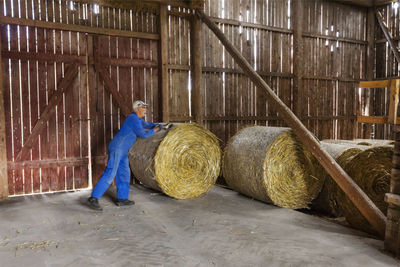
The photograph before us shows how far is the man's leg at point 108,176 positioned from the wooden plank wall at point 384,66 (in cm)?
816

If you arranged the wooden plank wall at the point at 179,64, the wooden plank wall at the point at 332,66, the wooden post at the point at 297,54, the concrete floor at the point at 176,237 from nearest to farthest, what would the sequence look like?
the concrete floor at the point at 176,237, the wooden plank wall at the point at 179,64, the wooden post at the point at 297,54, the wooden plank wall at the point at 332,66

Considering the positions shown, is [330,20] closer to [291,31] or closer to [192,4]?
[291,31]

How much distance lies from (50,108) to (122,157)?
6.04 feet

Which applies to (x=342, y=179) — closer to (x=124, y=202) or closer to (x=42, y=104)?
(x=124, y=202)

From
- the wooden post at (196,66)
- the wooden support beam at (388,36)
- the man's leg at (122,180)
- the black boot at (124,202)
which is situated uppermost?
the wooden support beam at (388,36)

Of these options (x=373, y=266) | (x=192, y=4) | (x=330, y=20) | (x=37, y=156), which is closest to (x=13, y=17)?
(x=37, y=156)

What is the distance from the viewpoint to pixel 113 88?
6602mm

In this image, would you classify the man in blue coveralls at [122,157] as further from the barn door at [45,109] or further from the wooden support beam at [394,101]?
the wooden support beam at [394,101]

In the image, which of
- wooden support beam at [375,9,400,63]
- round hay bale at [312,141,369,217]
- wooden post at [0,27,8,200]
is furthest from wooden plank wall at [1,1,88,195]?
wooden support beam at [375,9,400,63]

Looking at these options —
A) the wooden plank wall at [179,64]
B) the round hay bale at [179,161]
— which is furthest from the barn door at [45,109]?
the wooden plank wall at [179,64]

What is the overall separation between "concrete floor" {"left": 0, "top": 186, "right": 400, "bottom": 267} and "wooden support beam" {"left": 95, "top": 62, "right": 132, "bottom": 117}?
6.86 feet

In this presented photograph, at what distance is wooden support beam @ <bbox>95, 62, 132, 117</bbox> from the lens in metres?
6.49

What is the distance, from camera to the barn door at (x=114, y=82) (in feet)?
21.3

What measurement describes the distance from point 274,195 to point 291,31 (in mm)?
5447
